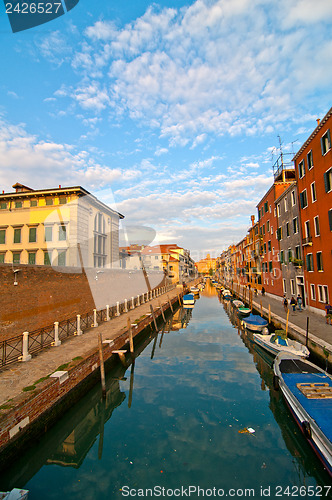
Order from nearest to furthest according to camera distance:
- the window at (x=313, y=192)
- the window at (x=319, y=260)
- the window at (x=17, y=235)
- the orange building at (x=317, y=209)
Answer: the orange building at (x=317, y=209) < the window at (x=319, y=260) < the window at (x=313, y=192) < the window at (x=17, y=235)

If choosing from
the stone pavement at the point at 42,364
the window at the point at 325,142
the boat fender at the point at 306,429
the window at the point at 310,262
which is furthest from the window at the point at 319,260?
the stone pavement at the point at 42,364

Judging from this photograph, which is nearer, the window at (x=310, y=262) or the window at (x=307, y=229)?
the window at (x=310, y=262)

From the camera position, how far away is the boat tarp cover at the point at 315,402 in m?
6.70

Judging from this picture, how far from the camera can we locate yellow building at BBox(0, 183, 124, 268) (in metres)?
25.5

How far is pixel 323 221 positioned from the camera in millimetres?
18391

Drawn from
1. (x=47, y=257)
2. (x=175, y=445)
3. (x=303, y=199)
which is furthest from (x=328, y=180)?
(x=47, y=257)

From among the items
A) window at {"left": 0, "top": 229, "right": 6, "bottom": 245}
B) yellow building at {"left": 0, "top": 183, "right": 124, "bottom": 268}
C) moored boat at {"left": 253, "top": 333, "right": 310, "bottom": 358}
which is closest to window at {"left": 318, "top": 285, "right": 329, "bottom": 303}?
moored boat at {"left": 253, "top": 333, "right": 310, "bottom": 358}

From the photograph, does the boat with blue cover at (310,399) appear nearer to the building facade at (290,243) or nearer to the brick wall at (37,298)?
the brick wall at (37,298)

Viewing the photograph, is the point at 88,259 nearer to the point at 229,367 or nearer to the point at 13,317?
the point at 13,317

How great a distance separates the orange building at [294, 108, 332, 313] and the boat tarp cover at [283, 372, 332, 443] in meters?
10.3

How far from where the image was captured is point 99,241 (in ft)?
103

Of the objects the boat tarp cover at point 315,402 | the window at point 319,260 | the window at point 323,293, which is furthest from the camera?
the window at point 319,260

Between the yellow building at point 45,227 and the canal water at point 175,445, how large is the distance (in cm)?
1624

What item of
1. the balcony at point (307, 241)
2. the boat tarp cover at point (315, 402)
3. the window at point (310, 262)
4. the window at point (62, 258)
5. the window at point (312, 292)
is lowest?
the boat tarp cover at point (315, 402)
